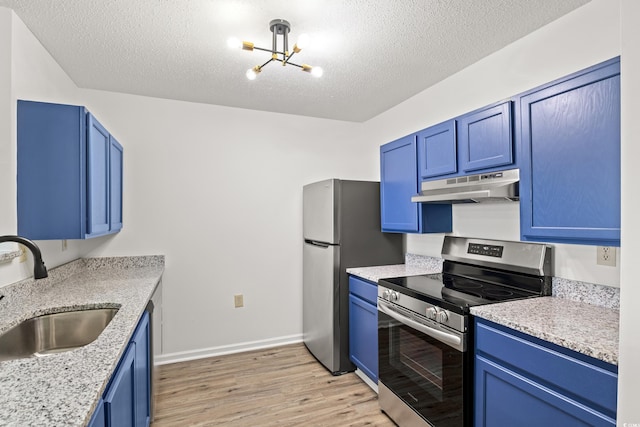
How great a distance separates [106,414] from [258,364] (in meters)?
2.08

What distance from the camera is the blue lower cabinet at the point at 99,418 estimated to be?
0.91 meters

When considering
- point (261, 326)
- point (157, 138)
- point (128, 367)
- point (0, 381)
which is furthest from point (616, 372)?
point (157, 138)

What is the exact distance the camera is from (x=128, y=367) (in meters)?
1.37

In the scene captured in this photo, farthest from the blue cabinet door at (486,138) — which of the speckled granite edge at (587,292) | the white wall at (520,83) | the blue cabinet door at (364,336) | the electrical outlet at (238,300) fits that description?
the electrical outlet at (238,300)

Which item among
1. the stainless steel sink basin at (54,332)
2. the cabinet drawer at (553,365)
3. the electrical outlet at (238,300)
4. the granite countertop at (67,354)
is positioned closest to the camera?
the granite countertop at (67,354)

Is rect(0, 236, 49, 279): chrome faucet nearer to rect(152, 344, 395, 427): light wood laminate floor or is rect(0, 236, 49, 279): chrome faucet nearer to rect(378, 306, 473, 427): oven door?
rect(152, 344, 395, 427): light wood laminate floor

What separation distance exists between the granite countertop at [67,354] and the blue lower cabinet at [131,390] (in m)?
0.09

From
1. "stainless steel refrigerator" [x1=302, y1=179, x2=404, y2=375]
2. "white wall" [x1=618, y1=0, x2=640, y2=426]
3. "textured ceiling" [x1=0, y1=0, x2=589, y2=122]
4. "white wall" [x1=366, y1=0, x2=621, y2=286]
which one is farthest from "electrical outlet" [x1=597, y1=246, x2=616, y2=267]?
"stainless steel refrigerator" [x1=302, y1=179, x2=404, y2=375]

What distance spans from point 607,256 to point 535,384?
30.1 inches

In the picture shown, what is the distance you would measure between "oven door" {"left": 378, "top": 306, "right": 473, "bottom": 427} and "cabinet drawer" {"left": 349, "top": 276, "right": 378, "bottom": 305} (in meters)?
0.17

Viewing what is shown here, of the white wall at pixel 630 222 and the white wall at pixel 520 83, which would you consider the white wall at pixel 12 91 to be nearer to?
the white wall at pixel 630 222

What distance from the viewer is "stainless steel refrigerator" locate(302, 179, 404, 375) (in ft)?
9.24

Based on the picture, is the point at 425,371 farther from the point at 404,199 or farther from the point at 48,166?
the point at 48,166

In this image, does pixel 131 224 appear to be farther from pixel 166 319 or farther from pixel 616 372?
pixel 616 372
